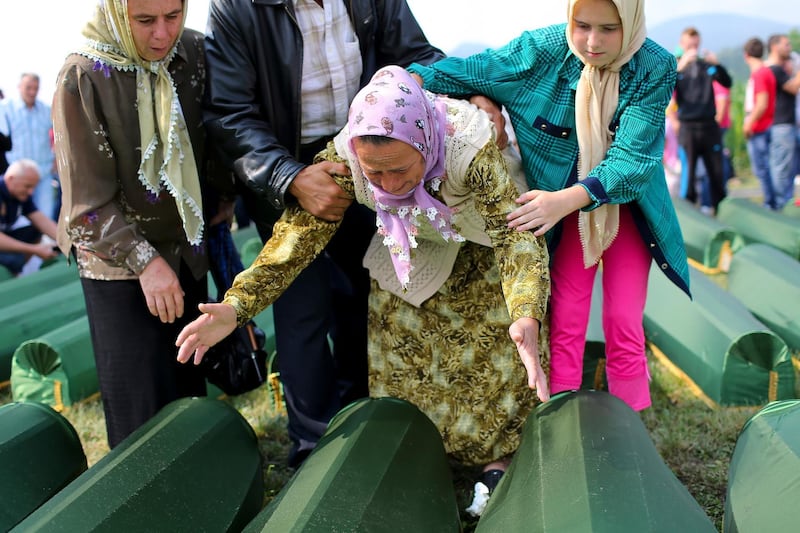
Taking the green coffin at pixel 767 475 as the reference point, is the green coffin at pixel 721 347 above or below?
below

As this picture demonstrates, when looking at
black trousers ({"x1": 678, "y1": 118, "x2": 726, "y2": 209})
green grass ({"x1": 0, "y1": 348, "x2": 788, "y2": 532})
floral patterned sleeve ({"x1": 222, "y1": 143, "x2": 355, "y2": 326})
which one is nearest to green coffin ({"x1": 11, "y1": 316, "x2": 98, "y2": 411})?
green grass ({"x1": 0, "y1": 348, "x2": 788, "y2": 532})

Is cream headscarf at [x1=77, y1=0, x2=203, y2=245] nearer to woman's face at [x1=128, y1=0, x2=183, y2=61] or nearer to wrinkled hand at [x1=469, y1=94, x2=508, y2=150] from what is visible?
woman's face at [x1=128, y1=0, x2=183, y2=61]

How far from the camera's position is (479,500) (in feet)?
9.57

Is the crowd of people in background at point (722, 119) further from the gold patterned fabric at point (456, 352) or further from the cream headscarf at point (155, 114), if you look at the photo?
the cream headscarf at point (155, 114)

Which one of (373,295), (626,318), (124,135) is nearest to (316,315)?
(373,295)

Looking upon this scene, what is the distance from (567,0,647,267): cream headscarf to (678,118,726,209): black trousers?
636 centimetres

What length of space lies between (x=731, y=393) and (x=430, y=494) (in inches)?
77.9

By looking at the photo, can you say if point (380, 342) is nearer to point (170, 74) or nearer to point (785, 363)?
point (170, 74)

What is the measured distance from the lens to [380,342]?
3.28 metres

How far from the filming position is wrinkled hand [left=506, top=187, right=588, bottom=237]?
2.65 metres

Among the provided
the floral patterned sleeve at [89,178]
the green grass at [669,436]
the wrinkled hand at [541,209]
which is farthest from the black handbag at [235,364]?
the wrinkled hand at [541,209]

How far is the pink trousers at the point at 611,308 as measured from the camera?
3.08 metres

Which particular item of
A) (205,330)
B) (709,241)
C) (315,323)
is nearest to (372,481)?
(205,330)

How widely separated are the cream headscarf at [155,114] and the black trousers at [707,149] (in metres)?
7.01
